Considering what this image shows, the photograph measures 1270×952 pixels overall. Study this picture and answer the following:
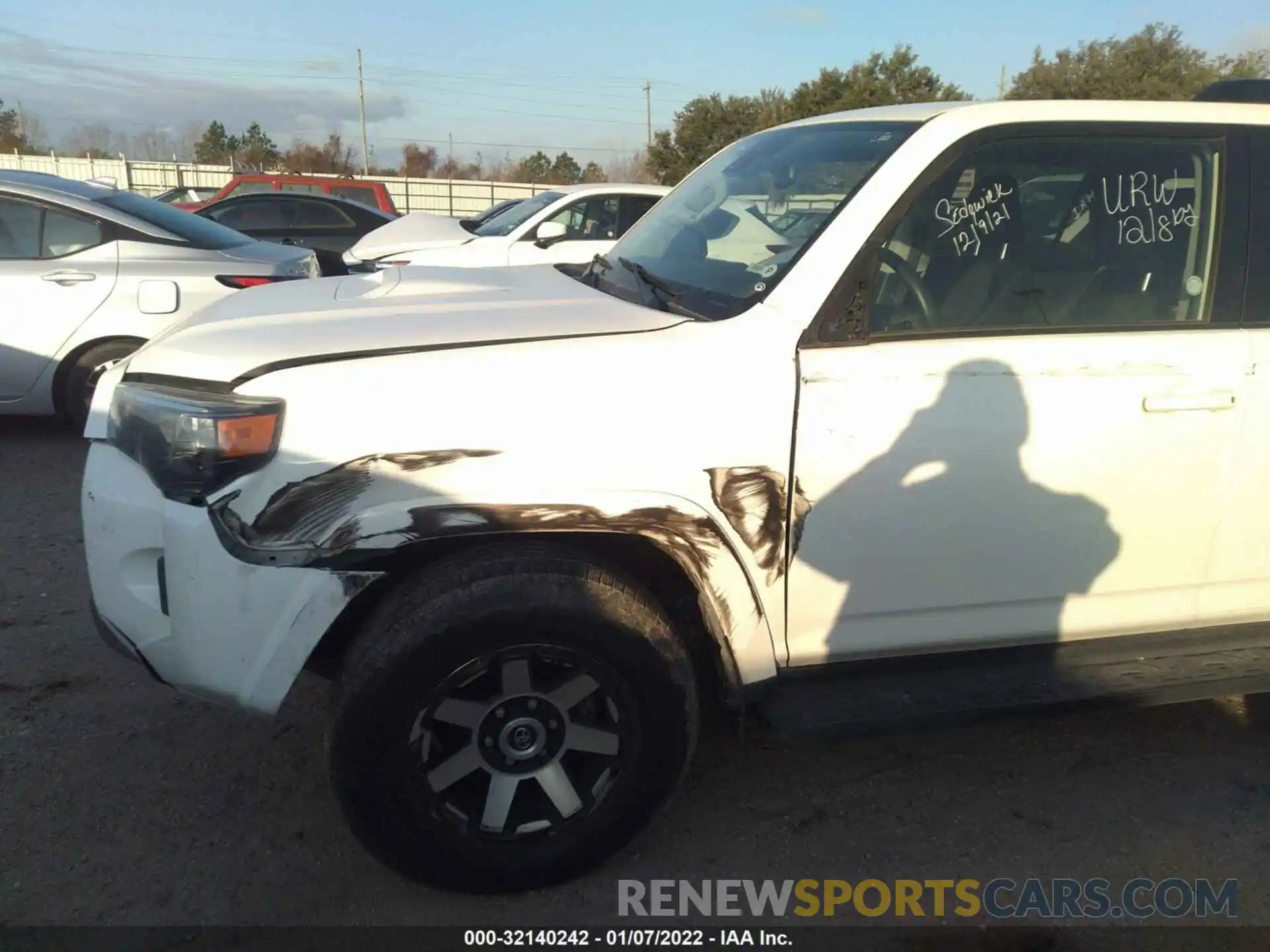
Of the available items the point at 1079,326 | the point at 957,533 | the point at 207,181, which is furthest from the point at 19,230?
the point at 207,181

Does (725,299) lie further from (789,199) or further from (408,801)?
(408,801)

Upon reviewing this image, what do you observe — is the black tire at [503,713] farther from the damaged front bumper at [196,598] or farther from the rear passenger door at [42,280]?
the rear passenger door at [42,280]

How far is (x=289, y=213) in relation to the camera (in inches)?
A: 497

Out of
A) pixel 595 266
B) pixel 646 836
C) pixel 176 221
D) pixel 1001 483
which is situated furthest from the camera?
pixel 176 221

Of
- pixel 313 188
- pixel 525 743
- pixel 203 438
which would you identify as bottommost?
pixel 525 743

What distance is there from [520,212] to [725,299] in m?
7.27

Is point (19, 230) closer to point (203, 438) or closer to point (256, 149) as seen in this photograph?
point (203, 438)

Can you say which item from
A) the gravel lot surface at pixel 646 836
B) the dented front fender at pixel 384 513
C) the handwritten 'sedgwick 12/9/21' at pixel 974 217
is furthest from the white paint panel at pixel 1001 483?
the dented front fender at pixel 384 513

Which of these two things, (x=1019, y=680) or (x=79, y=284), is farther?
(x=79, y=284)

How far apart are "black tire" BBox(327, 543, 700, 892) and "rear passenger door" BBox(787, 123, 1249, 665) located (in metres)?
0.45

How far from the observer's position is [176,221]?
6.40 metres

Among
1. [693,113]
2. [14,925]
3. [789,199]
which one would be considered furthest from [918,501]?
[693,113]

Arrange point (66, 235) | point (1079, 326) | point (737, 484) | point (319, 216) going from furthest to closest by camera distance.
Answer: point (319, 216) < point (66, 235) < point (1079, 326) < point (737, 484)

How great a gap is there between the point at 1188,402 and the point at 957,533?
28.5 inches
